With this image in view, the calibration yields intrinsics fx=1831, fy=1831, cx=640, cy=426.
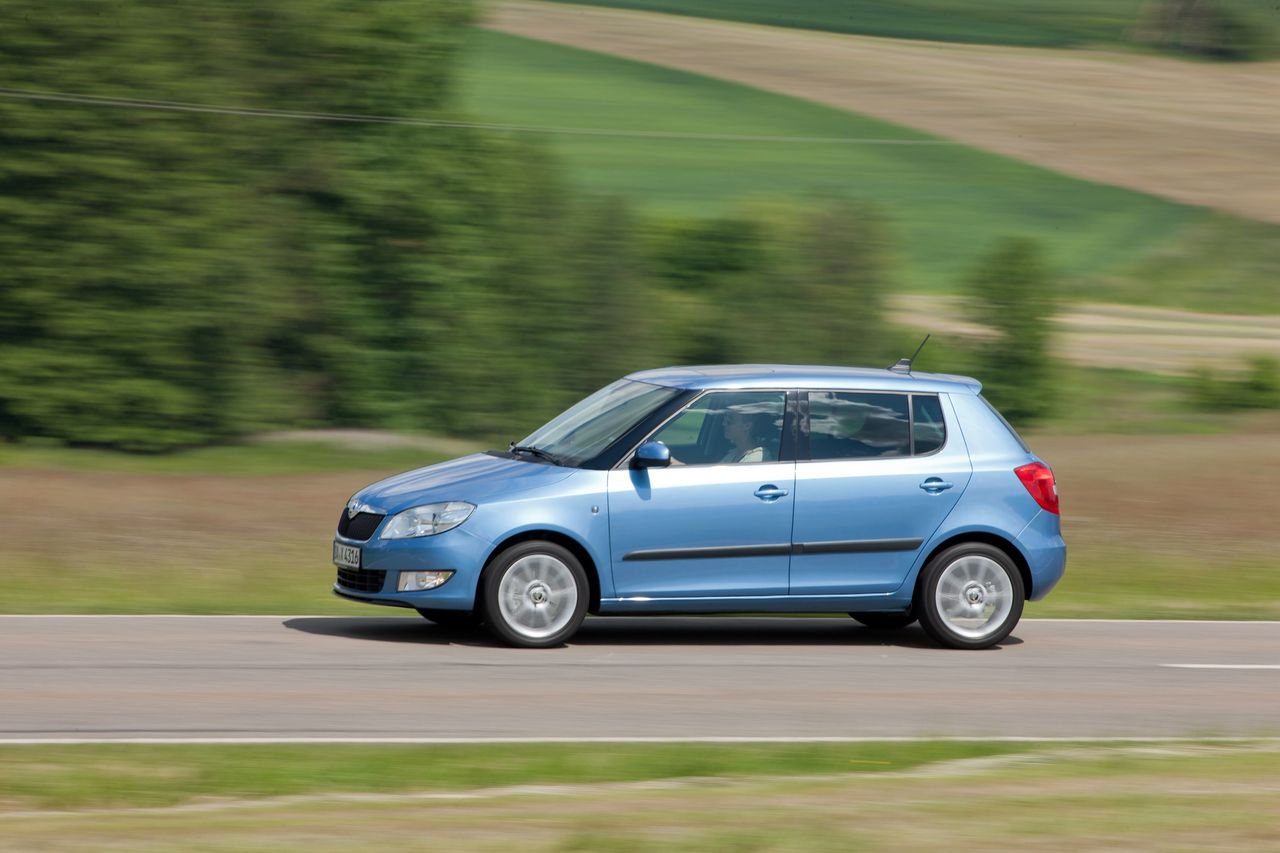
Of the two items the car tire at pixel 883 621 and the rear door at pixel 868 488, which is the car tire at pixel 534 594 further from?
the car tire at pixel 883 621

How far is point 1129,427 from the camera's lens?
2742 centimetres

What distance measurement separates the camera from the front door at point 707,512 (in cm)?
1034

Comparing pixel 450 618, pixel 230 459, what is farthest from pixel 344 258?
pixel 450 618

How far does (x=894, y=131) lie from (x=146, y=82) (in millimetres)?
21820

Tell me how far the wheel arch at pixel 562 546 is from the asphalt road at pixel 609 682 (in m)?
0.34

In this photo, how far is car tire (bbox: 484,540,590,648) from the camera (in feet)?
33.4

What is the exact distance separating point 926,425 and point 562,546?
2356 mm

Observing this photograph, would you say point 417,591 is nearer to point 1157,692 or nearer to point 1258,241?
point 1157,692

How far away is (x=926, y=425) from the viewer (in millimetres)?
10984

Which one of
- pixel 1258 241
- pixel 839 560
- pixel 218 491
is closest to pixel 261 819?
pixel 839 560

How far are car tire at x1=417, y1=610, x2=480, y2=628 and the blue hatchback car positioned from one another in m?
0.02

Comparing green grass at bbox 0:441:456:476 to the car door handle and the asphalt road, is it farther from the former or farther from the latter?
the car door handle

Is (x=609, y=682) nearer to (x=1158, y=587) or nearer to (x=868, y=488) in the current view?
(x=868, y=488)

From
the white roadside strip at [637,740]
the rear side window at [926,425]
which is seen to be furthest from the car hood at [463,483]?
the white roadside strip at [637,740]
